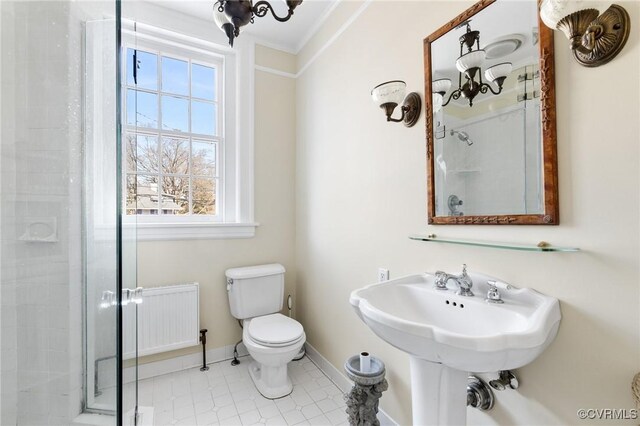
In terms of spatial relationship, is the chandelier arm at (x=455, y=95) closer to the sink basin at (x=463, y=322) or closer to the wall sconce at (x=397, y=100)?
the wall sconce at (x=397, y=100)

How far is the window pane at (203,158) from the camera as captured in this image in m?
2.33

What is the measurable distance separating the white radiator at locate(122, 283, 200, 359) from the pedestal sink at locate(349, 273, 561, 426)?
152 centimetres

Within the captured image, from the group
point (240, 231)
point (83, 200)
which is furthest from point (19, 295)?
point (240, 231)

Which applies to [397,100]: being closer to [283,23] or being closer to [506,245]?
[506,245]

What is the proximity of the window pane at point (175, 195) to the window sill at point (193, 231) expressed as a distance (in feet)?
0.64

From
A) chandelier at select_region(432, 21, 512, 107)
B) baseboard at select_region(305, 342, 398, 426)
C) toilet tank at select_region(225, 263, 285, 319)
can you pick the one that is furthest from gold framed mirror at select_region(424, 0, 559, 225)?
toilet tank at select_region(225, 263, 285, 319)

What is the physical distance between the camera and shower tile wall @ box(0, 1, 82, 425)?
2.82 feet

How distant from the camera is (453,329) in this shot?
3.57 ft

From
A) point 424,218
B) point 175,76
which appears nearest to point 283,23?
point 175,76

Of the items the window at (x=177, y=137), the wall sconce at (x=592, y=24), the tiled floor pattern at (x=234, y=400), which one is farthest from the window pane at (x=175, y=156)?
the wall sconce at (x=592, y=24)

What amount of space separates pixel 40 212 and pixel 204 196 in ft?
4.76

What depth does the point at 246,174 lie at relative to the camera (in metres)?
2.37

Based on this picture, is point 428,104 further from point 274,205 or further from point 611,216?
point 274,205

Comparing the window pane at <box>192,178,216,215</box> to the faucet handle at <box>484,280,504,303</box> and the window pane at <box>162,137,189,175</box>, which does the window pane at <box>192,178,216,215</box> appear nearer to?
the window pane at <box>162,137,189,175</box>
